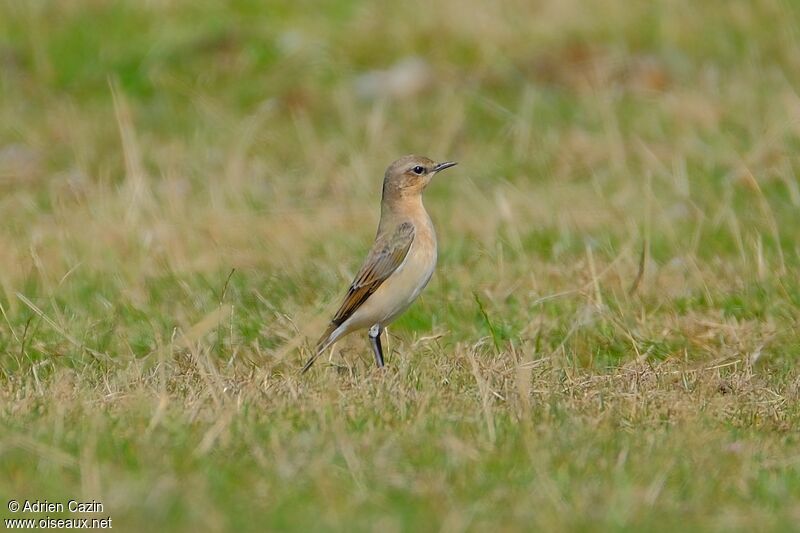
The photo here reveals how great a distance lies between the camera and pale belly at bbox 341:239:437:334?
7461 millimetres

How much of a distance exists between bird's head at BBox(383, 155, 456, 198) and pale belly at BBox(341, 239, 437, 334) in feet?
1.88

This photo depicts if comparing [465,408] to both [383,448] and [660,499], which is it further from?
[660,499]

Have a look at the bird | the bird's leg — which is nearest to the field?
the bird's leg

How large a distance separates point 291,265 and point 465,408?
2.93 metres

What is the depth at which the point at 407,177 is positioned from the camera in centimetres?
808

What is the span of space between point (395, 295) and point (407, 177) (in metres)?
0.85

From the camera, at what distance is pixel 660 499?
5.20 meters

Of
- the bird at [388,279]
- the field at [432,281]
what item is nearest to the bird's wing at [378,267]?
the bird at [388,279]

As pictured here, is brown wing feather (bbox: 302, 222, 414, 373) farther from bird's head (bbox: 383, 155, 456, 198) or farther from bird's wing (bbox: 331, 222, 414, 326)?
bird's head (bbox: 383, 155, 456, 198)

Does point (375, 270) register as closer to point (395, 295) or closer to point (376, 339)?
point (395, 295)

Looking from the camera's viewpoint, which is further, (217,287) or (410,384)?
(217,287)

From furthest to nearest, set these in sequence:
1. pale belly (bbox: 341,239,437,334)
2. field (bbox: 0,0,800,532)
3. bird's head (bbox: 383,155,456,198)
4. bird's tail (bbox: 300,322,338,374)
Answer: bird's head (bbox: 383,155,456,198), pale belly (bbox: 341,239,437,334), bird's tail (bbox: 300,322,338,374), field (bbox: 0,0,800,532)

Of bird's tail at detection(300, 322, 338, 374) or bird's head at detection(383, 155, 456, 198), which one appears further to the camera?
bird's head at detection(383, 155, 456, 198)

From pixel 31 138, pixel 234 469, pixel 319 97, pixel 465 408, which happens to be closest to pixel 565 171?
pixel 319 97
